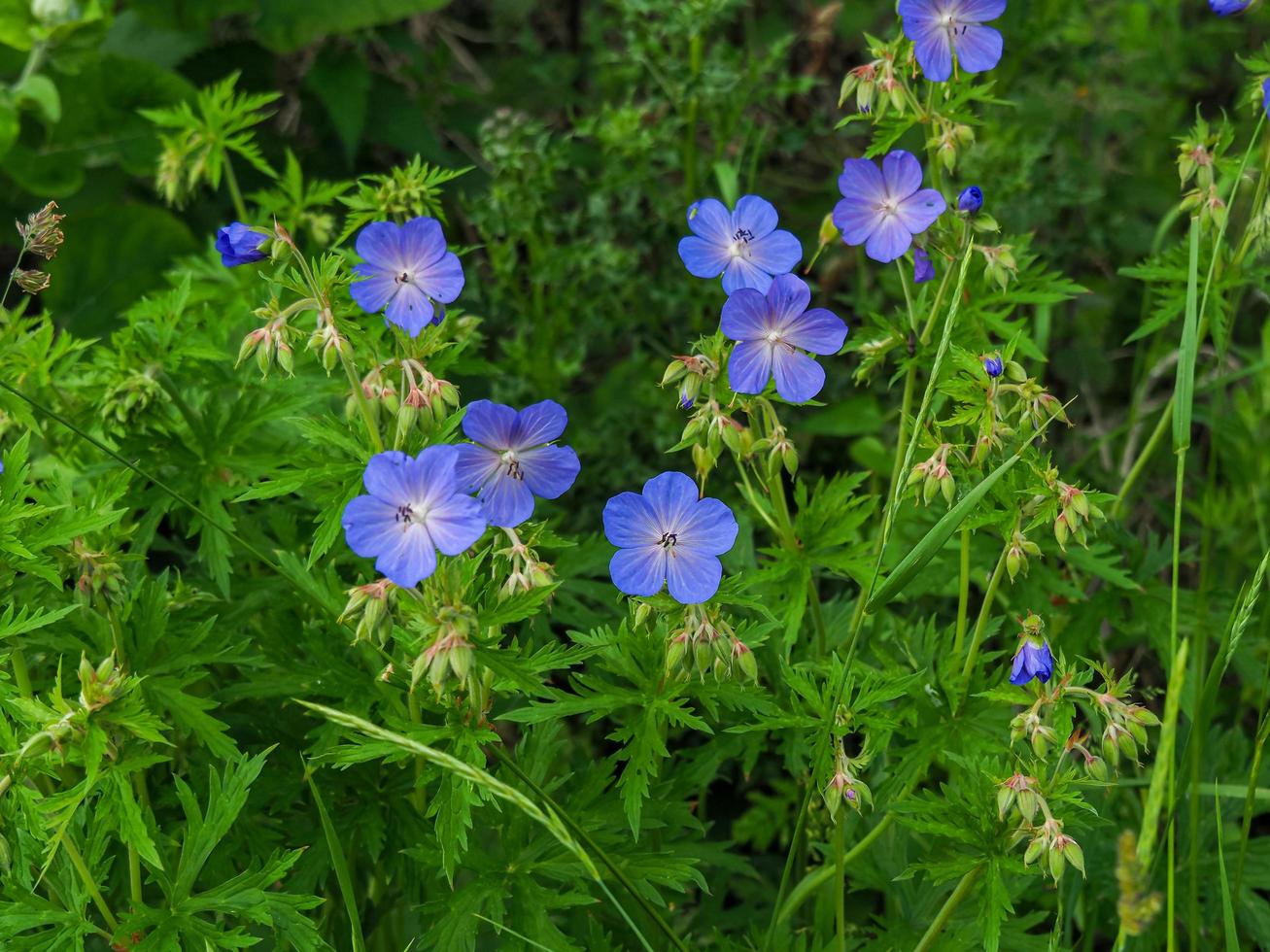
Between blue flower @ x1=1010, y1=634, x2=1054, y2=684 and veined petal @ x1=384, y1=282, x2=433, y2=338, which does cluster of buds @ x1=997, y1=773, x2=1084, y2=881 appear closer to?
blue flower @ x1=1010, y1=634, x2=1054, y2=684

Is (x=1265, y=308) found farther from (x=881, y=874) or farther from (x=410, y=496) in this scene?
(x=410, y=496)

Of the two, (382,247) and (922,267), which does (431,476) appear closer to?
(382,247)

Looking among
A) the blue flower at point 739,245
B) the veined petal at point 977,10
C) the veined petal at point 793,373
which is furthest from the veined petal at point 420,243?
the veined petal at point 977,10

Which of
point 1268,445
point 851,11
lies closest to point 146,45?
point 851,11

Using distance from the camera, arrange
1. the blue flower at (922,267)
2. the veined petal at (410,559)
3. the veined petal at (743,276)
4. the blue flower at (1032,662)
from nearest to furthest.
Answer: the veined petal at (410,559), the blue flower at (1032,662), the veined petal at (743,276), the blue flower at (922,267)

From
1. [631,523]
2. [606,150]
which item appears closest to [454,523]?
[631,523]

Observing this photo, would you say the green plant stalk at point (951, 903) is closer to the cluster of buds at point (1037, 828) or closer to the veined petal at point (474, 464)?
the cluster of buds at point (1037, 828)
